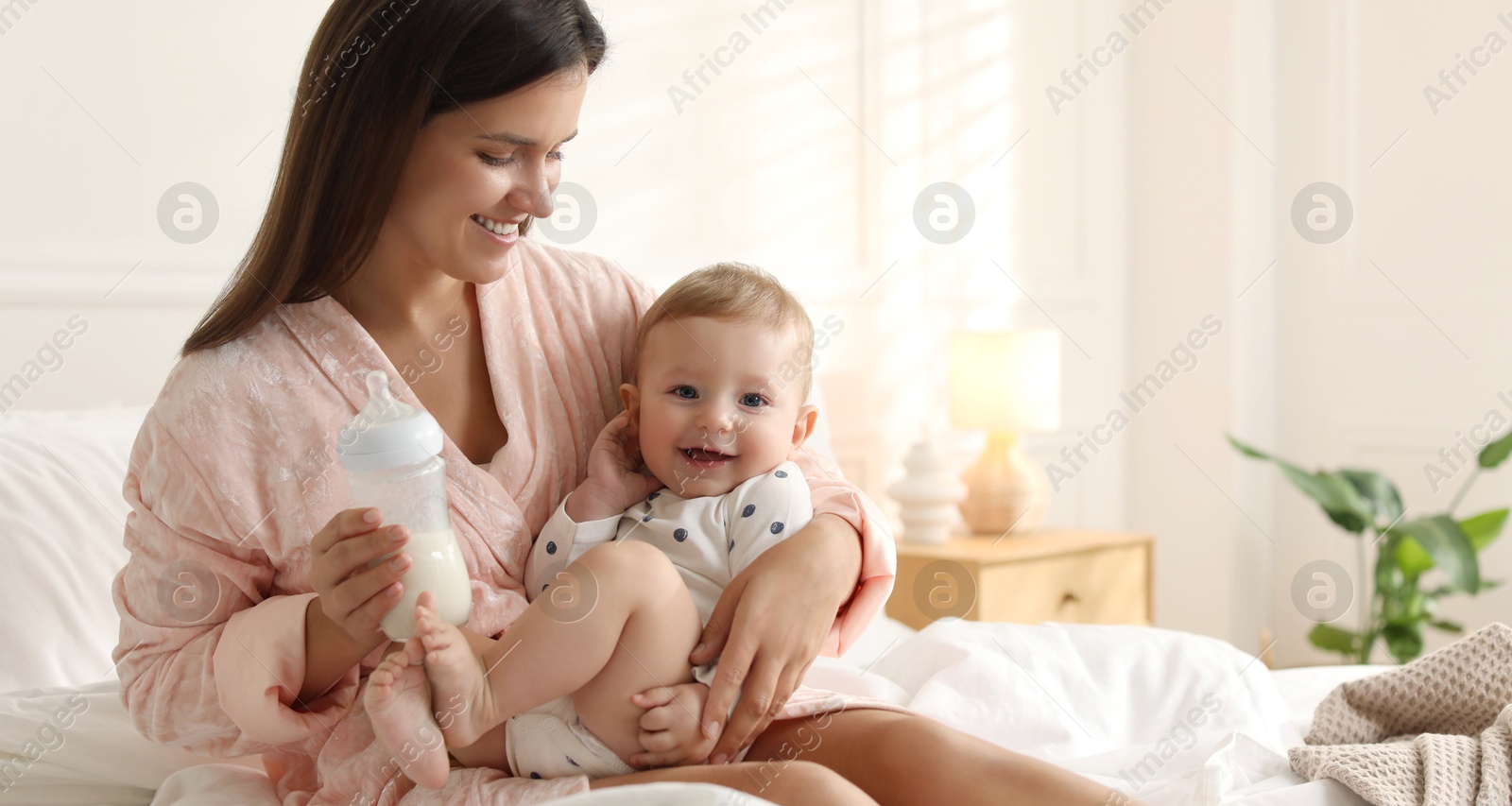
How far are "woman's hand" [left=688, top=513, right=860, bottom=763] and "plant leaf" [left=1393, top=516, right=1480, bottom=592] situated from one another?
2.53 m

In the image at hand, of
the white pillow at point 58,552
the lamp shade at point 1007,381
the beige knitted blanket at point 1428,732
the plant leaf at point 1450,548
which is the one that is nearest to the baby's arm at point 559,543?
the white pillow at point 58,552

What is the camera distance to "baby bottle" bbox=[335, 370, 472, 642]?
1.06m

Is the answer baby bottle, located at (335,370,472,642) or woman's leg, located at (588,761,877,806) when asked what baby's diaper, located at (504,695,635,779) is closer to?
woman's leg, located at (588,761,877,806)

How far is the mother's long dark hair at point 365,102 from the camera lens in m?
1.27

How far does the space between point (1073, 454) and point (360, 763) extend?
3418 millimetres

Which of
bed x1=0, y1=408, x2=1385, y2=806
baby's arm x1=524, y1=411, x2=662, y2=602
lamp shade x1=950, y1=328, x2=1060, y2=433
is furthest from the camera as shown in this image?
lamp shade x1=950, y1=328, x2=1060, y2=433

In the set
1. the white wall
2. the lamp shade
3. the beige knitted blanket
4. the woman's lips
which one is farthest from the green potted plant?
the woman's lips

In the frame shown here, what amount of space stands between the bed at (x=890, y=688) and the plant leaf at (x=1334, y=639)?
1.81 meters

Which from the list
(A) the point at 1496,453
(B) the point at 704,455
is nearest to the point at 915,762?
(B) the point at 704,455

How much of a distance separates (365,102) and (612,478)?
0.49m

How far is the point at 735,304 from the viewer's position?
1.47m

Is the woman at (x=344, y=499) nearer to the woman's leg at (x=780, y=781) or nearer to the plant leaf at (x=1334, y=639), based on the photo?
the woman's leg at (x=780, y=781)

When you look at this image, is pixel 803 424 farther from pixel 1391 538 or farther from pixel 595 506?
pixel 1391 538

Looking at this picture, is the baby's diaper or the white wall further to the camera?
the white wall
